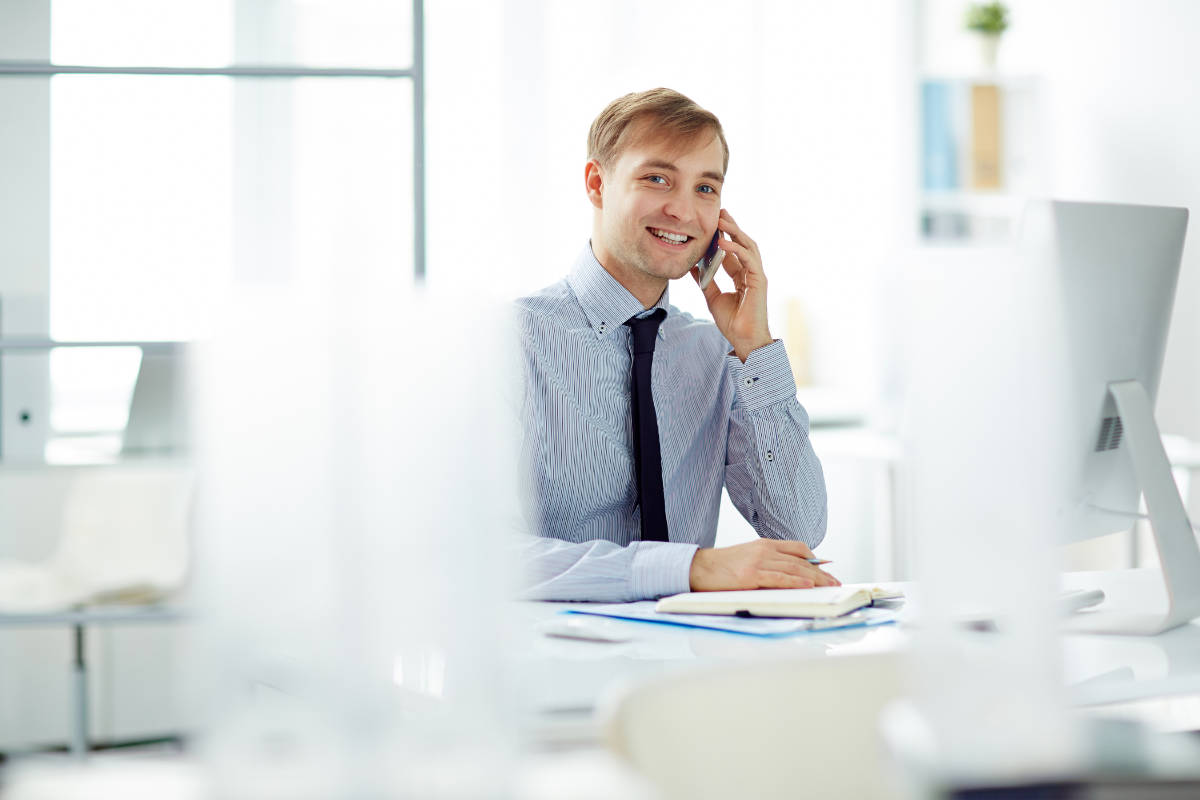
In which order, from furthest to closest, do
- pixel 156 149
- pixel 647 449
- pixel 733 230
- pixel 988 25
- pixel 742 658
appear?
pixel 988 25 → pixel 733 230 → pixel 647 449 → pixel 156 149 → pixel 742 658

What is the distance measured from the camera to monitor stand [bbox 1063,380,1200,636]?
1503mm

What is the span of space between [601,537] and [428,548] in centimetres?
152

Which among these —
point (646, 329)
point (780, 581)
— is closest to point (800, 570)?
point (780, 581)

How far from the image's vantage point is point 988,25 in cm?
396

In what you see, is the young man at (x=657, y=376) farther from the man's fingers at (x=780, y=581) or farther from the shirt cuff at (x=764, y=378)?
the man's fingers at (x=780, y=581)

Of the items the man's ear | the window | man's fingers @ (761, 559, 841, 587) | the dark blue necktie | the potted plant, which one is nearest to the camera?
the window

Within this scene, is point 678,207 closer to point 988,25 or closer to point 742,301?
point 742,301

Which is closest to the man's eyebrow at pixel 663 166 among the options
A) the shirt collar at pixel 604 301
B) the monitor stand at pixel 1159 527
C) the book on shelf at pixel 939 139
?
the shirt collar at pixel 604 301

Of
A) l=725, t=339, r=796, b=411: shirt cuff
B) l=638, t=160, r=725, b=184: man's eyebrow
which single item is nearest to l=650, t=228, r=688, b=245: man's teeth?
l=638, t=160, r=725, b=184: man's eyebrow

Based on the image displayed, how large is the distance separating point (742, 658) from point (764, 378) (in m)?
0.95

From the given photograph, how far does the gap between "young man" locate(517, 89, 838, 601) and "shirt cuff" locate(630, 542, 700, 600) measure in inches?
12.5

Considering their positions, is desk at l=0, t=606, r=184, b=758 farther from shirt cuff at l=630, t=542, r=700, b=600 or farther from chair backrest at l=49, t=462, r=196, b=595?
shirt cuff at l=630, t=542, r=700, b=600

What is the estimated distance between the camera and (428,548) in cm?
52

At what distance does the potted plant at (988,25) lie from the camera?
3.96 m
